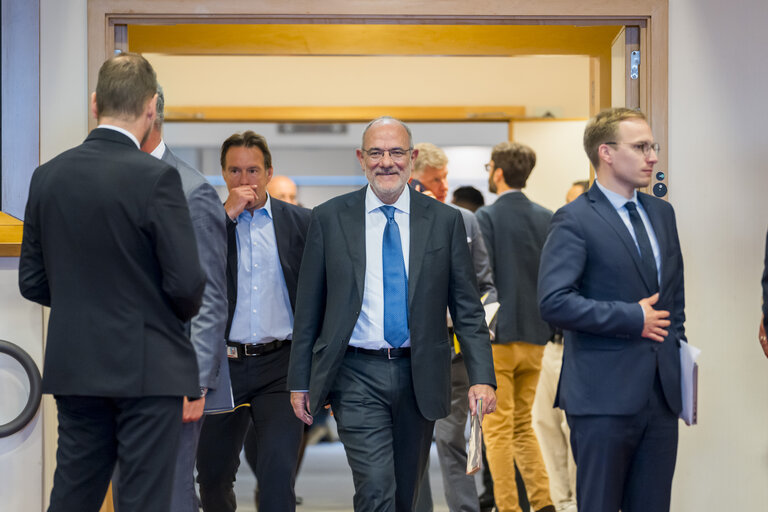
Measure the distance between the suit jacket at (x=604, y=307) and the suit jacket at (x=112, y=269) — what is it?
122 centimetres

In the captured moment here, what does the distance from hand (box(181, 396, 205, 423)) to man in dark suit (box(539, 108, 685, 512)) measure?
1.12 metres

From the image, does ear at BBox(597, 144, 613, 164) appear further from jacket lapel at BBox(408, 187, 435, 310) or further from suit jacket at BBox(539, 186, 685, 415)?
jacket lapel at BBox(408, 187, 435, 310)

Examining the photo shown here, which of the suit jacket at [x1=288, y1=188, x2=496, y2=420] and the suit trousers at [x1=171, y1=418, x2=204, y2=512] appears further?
the suit jacket at [x1=288, y1=188, x2=496, y2=420]

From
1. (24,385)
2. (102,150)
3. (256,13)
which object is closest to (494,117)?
(256,13)

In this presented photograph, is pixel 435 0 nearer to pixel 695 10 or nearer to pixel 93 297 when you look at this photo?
pixel 695 10

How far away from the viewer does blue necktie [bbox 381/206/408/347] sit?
10.6 feet

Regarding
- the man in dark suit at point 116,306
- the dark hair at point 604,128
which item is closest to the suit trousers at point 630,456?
the dark hair at point 604,128

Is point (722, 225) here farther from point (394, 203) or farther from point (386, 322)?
point (386, 322)

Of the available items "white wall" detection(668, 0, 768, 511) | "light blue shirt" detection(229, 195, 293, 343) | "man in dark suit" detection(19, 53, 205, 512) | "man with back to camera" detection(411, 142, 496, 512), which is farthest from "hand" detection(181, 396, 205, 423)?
"white wall" detection(668, 0, 768, 511)

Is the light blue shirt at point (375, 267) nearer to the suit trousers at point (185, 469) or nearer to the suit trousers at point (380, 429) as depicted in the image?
the suit trousers at point (380, 429)

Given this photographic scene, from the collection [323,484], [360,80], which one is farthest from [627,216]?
[360,80]

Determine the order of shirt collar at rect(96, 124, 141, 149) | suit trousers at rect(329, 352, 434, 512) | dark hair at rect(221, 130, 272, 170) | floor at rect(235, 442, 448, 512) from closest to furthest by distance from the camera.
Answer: shirt collar at rect(96, 124, 141, 149) < suit trousers at rect(329, 352, 434, 512) < dark hair at rect(221, 130, 272, 170) < floor at rect(235, 442, 448, 512)

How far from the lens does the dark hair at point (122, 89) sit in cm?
252

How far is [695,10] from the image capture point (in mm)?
4250
